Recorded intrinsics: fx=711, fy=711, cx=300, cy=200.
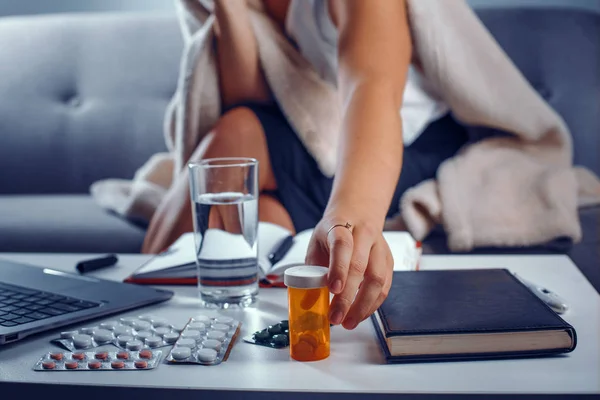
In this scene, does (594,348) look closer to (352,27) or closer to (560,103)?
(352,27)

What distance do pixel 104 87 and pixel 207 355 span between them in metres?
1.49

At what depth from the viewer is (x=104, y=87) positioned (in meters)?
1.92

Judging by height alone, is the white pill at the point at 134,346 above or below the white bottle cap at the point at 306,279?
below

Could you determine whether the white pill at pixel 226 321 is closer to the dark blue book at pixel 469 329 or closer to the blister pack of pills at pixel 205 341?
the blister pack of pills at pixel 205 341

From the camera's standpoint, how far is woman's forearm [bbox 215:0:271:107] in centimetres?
131

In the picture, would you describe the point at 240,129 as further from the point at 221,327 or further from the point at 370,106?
the point at 221,327

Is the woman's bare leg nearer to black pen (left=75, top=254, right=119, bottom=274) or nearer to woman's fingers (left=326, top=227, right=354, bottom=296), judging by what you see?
black pen (left=75, top=254, right=119, bottom=274)

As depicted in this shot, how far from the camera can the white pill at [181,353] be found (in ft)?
1.87

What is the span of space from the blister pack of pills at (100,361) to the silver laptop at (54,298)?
7 cm

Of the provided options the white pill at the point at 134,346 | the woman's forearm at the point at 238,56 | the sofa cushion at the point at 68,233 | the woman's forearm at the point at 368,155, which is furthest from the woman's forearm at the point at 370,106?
the sofa cushion at the point at 68,233

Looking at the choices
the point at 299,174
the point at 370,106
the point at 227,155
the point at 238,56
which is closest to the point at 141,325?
the point at 370,106

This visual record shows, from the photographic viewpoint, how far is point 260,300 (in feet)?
2.51

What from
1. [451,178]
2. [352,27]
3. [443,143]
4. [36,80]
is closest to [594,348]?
[352,27]

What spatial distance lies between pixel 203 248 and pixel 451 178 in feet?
2.08
